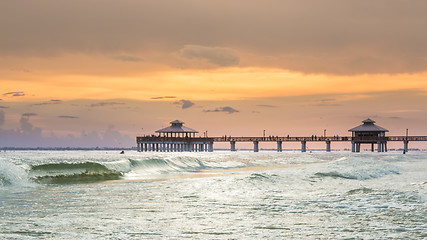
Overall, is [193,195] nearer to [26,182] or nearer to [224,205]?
[224,205]

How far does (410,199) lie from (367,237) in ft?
17.5

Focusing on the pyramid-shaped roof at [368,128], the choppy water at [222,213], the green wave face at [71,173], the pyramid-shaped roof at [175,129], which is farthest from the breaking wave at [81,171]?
the pyramid-shaped roof at [368,128]

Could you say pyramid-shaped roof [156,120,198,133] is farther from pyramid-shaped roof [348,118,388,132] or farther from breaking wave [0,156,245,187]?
breaking wave [0,156,245,187]

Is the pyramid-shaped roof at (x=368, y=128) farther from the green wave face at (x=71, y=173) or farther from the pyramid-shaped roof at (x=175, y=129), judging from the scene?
the green wave face at (x=71, y=173)

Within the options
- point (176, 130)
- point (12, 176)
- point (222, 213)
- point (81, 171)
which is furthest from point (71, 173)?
point (176, 130)

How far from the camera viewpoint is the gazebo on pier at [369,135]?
348ft

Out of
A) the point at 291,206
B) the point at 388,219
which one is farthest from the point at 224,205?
the point at 388,219

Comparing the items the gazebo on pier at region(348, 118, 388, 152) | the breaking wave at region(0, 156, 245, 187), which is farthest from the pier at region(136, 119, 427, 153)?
the breaking wave at region(0, 156, 245, 187)

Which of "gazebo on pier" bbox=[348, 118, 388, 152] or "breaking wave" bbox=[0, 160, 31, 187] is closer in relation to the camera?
"breaking wave" bbox=[0, 160, 31, 187]

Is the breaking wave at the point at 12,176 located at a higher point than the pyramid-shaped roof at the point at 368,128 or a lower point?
lower

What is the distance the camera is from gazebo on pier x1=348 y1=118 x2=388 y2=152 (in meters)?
106

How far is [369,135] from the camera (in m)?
107

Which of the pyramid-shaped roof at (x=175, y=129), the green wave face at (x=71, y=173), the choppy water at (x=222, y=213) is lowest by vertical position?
the green wave face at (x=71, y=173)

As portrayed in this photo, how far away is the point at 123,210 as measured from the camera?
10.9 meters
